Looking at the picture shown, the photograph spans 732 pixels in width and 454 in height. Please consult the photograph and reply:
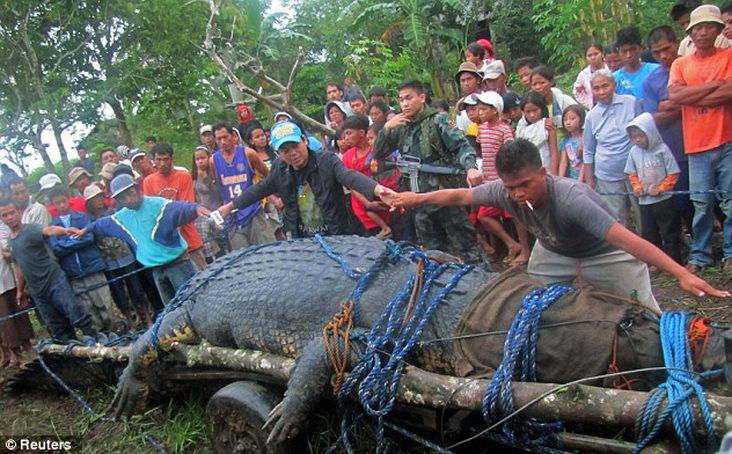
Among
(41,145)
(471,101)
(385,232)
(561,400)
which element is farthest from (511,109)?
(41,145)

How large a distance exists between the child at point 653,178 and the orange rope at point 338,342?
9.80ft

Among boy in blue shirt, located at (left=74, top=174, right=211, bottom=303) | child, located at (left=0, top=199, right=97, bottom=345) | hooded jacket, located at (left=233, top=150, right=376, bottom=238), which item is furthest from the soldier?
child, located at (left=0, top=199, right=97, bottom=345)

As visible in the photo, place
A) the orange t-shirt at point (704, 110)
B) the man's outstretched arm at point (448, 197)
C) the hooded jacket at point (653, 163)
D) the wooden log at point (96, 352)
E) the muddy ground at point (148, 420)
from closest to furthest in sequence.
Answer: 1. the man's outstretched arm at point (448, 197)
2. the muddy ground at point (148, 420)
3. the wooden log at point (96, 352)
4. the orange t-shirt at point (704, 110)
5. the hooded jacket at point (653, 163)

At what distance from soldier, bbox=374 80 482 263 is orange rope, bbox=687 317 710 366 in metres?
2.86

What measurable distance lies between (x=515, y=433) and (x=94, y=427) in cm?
328

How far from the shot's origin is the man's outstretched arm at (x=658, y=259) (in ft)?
7.84

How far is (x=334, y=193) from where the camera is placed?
15.3 ft

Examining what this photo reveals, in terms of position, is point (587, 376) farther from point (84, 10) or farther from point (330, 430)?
point (84, 10)

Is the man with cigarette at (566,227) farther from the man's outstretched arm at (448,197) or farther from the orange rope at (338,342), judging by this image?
the orange rope at (338,342)

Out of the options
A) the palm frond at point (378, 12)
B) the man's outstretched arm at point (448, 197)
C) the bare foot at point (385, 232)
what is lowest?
the bare foot at point (385, 232)

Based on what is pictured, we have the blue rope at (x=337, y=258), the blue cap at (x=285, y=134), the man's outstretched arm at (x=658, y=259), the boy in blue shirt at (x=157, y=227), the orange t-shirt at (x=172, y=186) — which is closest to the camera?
the man's outstretched arm at (x=658, y=259)

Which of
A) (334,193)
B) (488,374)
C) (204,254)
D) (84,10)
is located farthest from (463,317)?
(84,10)

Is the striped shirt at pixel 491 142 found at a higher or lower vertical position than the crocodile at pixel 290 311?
higher
